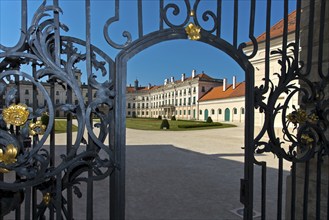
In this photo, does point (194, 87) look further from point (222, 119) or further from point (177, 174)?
point (177, 174)

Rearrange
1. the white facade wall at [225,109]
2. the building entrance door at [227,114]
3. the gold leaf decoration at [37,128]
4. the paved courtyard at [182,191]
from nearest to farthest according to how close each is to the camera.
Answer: the gold leaf decoration at [37,128], the paved courtyard at [182,191], the white facade wall at [225,109], the building entrance door at [227,114]

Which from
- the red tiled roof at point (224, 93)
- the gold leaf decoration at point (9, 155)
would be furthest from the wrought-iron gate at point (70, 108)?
the red tiled roof at point (224, 93)

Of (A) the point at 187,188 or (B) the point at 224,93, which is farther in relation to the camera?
(B) the point at 224,93

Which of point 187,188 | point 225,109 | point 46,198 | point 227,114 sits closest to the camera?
point 46,198

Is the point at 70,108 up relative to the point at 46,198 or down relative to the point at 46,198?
up

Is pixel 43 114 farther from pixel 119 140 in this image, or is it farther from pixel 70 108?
pixel 119 140

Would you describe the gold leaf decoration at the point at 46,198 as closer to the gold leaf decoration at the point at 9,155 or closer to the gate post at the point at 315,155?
the gold leaf decoration at the point at 9,155

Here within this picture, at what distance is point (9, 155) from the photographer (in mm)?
1673

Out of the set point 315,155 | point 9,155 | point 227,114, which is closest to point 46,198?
point 9,155

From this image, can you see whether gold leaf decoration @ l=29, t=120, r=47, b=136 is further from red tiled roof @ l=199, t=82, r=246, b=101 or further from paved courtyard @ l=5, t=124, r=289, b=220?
red tiled roof @ l=199, t=82, r=246, b=101

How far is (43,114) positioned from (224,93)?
48975 millimetres

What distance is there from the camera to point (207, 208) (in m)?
4.24

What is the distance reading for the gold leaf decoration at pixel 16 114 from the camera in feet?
5.43

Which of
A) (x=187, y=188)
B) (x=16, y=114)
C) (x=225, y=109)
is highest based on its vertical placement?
(x=16, y=114)
